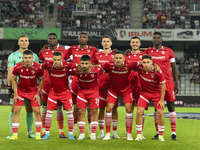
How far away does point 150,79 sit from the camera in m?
6.61

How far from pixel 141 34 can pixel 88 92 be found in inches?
824

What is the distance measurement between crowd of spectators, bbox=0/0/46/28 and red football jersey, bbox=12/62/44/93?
863 inches

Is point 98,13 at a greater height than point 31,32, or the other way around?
point 98,13

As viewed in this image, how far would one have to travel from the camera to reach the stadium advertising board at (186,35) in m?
26.8

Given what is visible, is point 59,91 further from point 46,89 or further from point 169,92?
point 169,92

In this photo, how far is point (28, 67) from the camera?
6.62m

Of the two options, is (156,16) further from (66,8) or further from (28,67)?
(28,67)

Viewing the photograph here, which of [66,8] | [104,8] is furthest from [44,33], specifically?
[104,8]

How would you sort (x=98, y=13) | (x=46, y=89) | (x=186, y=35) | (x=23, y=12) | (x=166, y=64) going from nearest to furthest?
(x=166, y=64)
(x=46, y=89)
(x=186, y=35)
(x=98, y=13)
(x=23, y=12)

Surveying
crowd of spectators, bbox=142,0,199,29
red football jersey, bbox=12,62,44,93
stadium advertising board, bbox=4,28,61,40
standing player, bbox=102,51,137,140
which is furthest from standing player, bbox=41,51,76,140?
crowd of spectators, bbox=142,0,199,29

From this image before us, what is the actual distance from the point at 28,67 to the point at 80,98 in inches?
53.5

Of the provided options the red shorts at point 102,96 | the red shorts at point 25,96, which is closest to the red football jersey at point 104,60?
the red shorts at point 102,96

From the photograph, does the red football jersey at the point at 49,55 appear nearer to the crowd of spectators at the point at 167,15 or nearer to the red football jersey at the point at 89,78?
the red football jersey at the point at 89,78

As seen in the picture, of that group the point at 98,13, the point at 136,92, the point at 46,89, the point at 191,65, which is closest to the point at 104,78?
the point at 136,92
